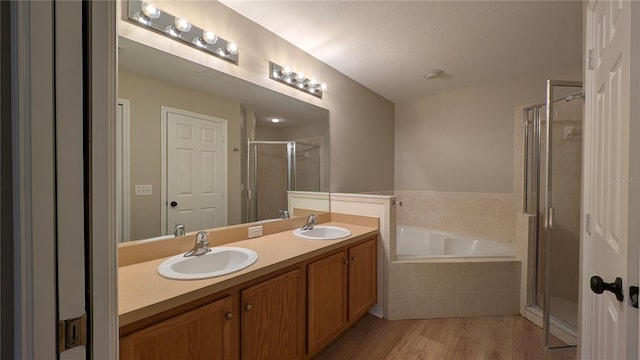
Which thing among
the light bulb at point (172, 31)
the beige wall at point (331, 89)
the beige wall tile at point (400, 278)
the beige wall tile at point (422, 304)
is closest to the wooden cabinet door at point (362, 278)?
the beige wall tile at point (400, 278)

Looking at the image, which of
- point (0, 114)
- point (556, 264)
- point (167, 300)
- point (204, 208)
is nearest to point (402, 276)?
point (556, 264)

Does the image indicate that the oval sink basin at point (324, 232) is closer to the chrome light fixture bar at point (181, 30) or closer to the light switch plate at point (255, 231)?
the light switch plate at point (255, 231)

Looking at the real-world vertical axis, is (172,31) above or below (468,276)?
above

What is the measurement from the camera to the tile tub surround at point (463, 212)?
9.28 feet

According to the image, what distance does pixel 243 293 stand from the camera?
3.93ft

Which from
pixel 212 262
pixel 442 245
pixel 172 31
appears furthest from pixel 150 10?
pixel 442 245

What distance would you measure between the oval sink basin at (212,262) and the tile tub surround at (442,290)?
1356 millimetres

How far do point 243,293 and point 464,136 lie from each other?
310cm

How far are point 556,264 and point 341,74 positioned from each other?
2.65 meters

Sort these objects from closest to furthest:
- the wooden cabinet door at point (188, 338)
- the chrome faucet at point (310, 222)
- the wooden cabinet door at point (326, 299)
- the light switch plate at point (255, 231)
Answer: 1. the wooden cabinet door at point (188, 338)
2. the wooden cabinet door at point (326, 299)
3. the light switch plate at point (255, 231)
4. the chrome faucet at point (310, 222)

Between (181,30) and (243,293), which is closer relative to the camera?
(243,293)

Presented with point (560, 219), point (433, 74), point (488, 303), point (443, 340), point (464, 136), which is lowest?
point (443, 340)

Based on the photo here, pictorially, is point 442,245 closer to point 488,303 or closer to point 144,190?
point 488,303

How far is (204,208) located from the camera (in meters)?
1.62
